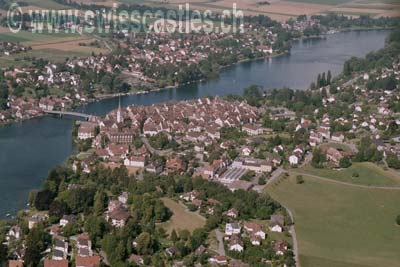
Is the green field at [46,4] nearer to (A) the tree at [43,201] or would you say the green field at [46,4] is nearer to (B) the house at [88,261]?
(A) the tree at [43,201]

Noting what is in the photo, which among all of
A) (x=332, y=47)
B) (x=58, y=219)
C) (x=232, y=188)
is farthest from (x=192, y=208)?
(x=332, y=47)

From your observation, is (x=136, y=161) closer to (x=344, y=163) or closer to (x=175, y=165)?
(x=175, y=165)

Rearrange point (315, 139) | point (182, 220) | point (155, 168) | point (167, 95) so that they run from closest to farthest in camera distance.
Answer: point (182, 220), point (155, 168), point (315, 139), point (167, 95)

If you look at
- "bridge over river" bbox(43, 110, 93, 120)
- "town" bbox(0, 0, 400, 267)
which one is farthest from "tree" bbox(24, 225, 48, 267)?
"bridge over river" bbox(43, 110, 93, 120)

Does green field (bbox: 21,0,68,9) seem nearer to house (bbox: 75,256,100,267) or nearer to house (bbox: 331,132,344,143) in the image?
house (bbox: 331,132,344,143)

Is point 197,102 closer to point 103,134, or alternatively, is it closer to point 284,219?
point 103,134

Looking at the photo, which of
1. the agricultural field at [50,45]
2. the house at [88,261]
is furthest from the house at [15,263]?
the agricultural field at [50,45]

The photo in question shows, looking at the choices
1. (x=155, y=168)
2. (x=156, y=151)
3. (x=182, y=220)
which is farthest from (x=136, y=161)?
(x=182, y=220)
